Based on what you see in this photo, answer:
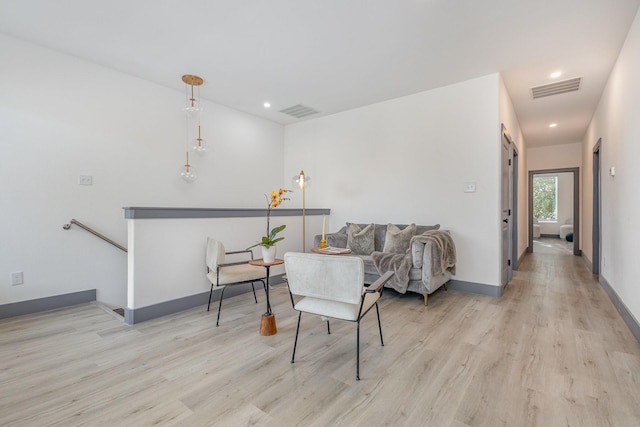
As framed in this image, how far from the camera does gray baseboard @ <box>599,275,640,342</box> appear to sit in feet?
8.22

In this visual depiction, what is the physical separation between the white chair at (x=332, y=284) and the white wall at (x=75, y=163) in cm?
286

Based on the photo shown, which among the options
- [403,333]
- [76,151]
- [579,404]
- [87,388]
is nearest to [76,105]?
[76,151]

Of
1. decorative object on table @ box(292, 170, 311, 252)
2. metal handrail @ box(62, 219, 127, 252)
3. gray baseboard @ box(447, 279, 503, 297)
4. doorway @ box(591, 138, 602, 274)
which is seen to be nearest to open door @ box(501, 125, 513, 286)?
gray baseboard @ box(447, 279, 503, 297)

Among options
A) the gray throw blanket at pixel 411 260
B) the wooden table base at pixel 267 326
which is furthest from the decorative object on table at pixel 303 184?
the wooden table base at pixel 267 326

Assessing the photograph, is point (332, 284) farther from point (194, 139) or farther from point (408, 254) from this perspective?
point (194, 139)

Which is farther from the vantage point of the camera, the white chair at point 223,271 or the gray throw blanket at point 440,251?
the gray throw blanket at point 440,251

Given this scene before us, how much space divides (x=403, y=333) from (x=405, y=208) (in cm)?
223

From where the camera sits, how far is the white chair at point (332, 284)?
1.88 m

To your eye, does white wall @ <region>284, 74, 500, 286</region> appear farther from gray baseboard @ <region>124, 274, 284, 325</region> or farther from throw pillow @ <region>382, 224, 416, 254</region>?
gray baseboard @ <region>124, 274, 284, 325</region>

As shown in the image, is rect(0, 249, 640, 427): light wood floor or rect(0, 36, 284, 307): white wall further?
rect(0, 36, 284, 307): white wall

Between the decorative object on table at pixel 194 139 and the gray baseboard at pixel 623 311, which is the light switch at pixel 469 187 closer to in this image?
the gray baseboard at pixel 623 311

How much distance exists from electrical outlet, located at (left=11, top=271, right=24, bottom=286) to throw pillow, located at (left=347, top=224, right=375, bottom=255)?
3.74 meters

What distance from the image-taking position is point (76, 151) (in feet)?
11.2

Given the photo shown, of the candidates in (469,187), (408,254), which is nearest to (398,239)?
(408,254)
